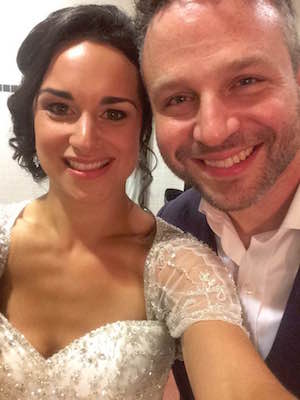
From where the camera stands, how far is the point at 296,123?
37.4 inches

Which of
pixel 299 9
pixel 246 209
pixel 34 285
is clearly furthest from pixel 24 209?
pixel 299 9

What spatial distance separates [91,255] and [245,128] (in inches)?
20.5

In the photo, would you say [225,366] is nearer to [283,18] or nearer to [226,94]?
[226,94]

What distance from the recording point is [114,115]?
1.05m

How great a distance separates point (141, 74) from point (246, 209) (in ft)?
1.28

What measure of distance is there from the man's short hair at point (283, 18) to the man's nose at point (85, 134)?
0.20 meters

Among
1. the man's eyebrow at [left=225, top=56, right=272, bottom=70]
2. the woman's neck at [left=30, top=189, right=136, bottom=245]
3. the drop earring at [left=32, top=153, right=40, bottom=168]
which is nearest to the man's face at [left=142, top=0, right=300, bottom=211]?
the man's eyebrow at [left=225, top=56, right=272, bottom=70]

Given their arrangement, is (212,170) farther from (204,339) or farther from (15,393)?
(15,393)

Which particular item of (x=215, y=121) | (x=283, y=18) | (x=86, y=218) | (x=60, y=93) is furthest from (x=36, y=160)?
(x=283, y=18)

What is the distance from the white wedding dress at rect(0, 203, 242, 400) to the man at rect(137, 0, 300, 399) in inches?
5.4

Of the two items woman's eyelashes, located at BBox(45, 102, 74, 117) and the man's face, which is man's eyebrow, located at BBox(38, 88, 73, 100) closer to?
woman's eyelashes, located at BBox(45, 102, 74, 117)

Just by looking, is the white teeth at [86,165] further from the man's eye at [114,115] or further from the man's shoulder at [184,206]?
the man's shoulder at [184,206]

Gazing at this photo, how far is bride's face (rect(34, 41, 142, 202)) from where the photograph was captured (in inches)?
39.1

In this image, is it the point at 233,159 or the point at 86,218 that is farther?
the point at 86,218
